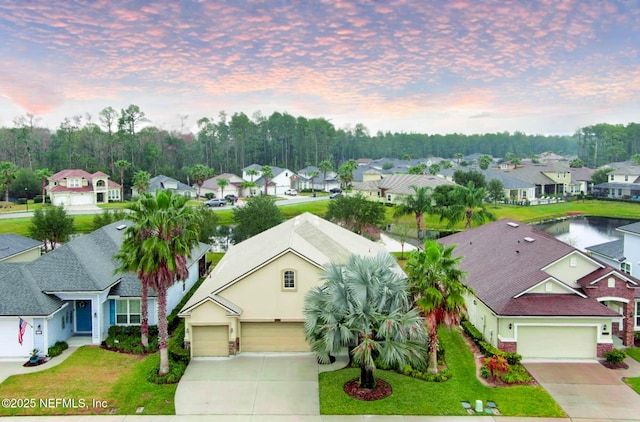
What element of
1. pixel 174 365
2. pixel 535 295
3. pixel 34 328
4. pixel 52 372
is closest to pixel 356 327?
pixel 174 365

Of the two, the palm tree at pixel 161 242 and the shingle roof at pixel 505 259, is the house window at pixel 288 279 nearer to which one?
the palm tree at pixel 161 242

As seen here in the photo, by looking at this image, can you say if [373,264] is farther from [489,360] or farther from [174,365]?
[174,365]

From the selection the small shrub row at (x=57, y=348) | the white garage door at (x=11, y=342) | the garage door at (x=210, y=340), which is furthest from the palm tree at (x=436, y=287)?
the white garage door at (x=11, y=342)

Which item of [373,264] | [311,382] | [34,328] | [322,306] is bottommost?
[311,382]

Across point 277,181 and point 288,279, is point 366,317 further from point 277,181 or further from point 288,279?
point 277,181

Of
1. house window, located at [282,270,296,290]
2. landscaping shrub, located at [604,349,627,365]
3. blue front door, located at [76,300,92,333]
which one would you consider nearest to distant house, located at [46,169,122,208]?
blue front door, located at [76,300,92,333]

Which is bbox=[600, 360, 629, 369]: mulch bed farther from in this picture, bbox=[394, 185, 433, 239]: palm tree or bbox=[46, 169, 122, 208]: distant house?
bbox=[46, 169, 122, 208]: distant house
